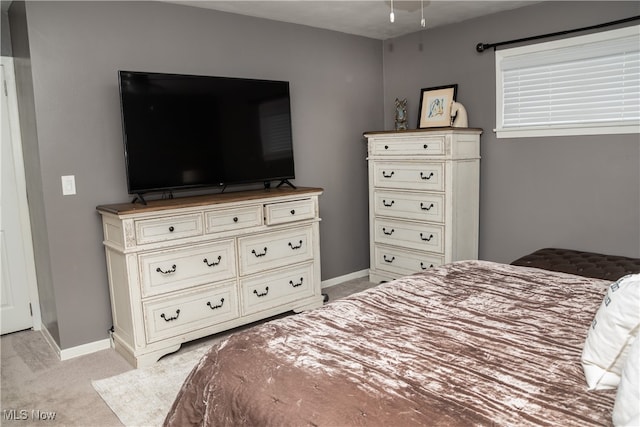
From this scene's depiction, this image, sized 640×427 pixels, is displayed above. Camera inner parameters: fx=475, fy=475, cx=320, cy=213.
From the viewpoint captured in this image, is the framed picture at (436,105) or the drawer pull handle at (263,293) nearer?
the drawer pull handle at (263,293)

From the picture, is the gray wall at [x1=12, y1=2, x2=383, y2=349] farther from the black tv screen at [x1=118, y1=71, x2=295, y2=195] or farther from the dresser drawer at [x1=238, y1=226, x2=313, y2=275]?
the dresser drawer at [x1=238, y1=226, x2=313, y2=275]

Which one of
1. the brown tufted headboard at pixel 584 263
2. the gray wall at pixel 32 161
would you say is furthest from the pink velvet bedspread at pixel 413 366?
the gray wall at pixel 32 161

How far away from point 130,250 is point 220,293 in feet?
2.33

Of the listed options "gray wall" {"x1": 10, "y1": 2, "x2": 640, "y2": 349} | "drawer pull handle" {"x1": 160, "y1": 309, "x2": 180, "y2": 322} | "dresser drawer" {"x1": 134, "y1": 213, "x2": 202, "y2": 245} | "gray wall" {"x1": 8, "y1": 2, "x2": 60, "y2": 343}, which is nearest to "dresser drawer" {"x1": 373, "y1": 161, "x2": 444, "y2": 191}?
"gray wall" {"x1": 10, "y1": 2, "x2": 640, "y2": 349}

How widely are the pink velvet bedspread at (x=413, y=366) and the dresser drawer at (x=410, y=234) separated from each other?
1.84m

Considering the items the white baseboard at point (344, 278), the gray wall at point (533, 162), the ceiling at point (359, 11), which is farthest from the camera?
the white baseboard at point (344, 278)

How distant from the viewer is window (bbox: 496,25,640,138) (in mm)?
3342

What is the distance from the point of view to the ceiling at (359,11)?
3598 millimetres

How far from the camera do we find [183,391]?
174 centimetres

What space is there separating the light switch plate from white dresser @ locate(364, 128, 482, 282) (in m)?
2.50

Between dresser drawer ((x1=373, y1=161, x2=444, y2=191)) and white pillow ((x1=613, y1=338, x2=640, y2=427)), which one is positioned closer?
white pillow ((x1=613, y1=338, x2=640, y2=427))

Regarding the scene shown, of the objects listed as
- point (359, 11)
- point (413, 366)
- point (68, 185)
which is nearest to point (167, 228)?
point (68, 185)

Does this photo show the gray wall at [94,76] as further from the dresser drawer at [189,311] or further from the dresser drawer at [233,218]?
the dresser drawer at [233,218]

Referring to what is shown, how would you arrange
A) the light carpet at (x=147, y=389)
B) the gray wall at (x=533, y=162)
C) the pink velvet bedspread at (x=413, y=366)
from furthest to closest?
the gray wall at (x=533, y=162)
the light carpet at (x=147, y=389)
the pink velvet bedspread at (x=413, y=366)
